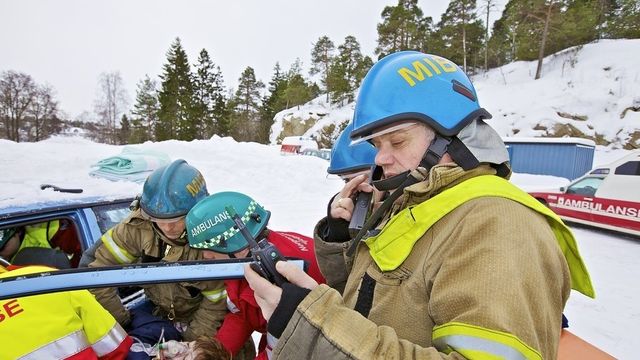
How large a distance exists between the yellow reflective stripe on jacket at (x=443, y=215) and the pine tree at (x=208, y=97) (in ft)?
145

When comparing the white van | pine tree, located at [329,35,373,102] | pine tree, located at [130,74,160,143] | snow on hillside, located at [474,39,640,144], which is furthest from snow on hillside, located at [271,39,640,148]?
pine tree, located at [130,74,160,143]

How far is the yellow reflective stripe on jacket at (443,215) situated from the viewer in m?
1.00

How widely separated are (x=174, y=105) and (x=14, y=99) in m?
16.2

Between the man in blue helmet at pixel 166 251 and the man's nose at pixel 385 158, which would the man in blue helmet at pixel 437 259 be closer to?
the man's nose at pixel 385 158

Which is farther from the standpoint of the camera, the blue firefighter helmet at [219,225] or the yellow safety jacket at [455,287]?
the blue firefighter helmet at [219,225]

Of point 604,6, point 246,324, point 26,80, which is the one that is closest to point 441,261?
point 246,324

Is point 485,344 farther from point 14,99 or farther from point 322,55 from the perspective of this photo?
point 322,55

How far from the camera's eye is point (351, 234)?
1696 millimetres

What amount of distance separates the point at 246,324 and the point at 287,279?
1.47 metres

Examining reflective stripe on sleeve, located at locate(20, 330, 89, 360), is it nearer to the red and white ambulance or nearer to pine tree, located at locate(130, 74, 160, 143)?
the red and white ambulance

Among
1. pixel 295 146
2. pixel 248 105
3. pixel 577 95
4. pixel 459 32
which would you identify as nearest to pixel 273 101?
pixel 248 105

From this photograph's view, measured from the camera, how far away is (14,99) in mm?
37312

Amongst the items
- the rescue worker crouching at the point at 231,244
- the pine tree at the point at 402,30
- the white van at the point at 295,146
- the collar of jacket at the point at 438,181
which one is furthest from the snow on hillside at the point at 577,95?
the collar of jacket at the point at 438,181

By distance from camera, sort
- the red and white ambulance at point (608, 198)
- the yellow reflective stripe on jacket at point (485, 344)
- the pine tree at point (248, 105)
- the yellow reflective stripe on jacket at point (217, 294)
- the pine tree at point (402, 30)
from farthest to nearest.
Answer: the pine tree at point (248, 105) < the pine tree at point (402, 30) < the red and white ambulance at point (608, 198) < the yellow reflective stripe on jacket at point (217, 294) < the yellow reflective stripe on jacket at point (485, 344)
